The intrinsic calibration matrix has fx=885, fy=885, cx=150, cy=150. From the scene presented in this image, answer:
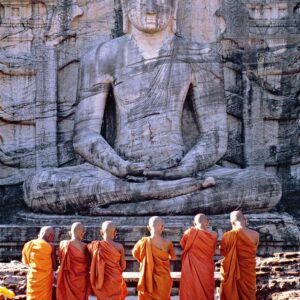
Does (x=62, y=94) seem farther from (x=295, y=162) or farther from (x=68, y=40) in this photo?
(x=295, y=162)

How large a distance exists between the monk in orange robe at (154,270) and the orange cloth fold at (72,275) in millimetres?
632

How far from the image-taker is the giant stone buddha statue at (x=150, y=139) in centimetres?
1234

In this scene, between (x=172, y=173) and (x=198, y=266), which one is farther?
(x=172, y=173)

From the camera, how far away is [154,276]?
9688 millimetres

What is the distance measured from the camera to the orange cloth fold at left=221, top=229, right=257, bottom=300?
9.80m

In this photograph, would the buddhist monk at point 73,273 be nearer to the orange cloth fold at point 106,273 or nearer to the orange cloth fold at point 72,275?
the orange cloth fold at point 72,275

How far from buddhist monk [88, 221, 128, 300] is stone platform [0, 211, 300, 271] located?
6.71 ft

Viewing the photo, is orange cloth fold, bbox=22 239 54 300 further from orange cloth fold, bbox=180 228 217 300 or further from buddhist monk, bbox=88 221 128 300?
orange cloth fold, bbox=180 228 217 300

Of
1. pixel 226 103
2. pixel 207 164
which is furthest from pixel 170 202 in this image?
pixel 226 103

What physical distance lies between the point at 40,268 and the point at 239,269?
2.20 m

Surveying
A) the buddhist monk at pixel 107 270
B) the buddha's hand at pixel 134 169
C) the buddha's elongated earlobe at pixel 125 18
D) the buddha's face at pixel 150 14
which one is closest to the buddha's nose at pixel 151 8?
the buddha's face at pixel 150 14

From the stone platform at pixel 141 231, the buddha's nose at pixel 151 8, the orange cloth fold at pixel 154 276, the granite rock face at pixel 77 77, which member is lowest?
the orange cloth fold at pixel 154 276

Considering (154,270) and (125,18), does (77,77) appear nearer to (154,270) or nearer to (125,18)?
(125,18)

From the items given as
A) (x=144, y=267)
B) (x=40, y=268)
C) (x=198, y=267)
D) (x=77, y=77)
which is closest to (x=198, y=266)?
(x=198, y=267)
